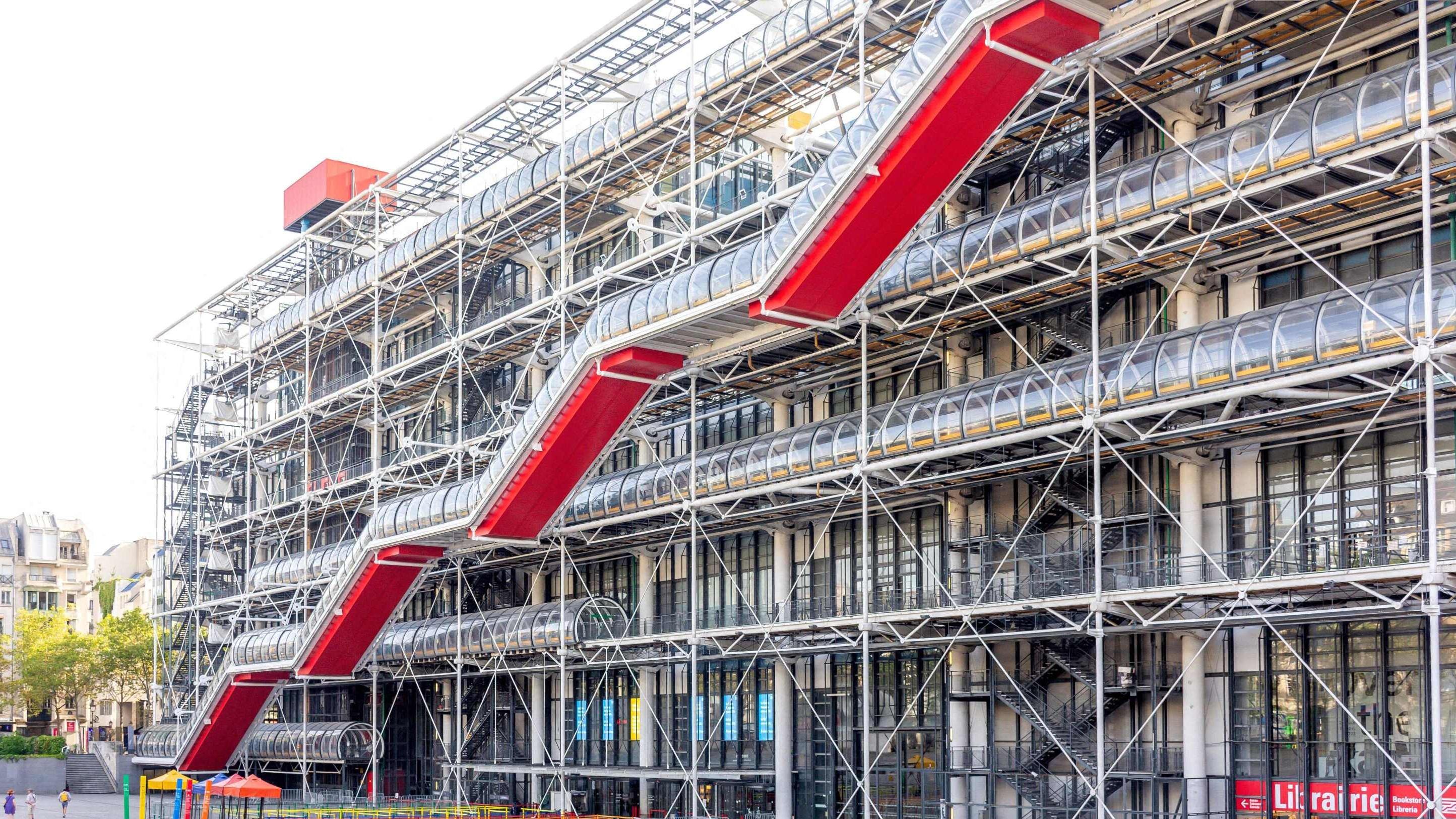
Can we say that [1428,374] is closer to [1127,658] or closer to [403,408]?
[1127,658]

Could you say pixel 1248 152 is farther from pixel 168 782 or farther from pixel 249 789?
pixel 168 782

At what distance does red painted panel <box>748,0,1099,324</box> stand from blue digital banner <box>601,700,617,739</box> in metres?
14.1

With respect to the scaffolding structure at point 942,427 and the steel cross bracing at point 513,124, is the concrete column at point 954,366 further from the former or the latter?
the steel cross bracing at point 513,124

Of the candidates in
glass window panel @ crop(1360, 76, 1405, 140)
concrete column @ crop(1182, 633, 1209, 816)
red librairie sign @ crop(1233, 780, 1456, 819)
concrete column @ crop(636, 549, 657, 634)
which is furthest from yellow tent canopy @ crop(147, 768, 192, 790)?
glass window panel @ crop(1360, 76, 1405, 140)

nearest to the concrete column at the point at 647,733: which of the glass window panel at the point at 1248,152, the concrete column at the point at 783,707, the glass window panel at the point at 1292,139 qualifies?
the concrete column at the point at 783,707

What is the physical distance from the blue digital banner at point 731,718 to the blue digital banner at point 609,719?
417 cm

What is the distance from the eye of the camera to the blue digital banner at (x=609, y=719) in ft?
121

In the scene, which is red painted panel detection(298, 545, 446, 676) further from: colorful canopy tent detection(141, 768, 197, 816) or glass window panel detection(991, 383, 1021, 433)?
glass window panel detection(991, 383, 1021, 433)

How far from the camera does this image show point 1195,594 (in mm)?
21375

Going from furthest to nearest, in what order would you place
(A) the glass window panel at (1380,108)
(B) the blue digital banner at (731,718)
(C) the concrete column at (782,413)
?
(B) the blue digital banner at (731,718) → (C) the concrete column at (782,413) → (A) the glass window panel at (1380,108)

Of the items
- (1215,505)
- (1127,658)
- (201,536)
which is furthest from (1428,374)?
(201,536)

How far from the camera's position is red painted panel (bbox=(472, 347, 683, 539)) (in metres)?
29.9

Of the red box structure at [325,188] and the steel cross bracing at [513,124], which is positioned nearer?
the steel cross bracing at [513,124]

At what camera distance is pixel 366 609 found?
38.8m
